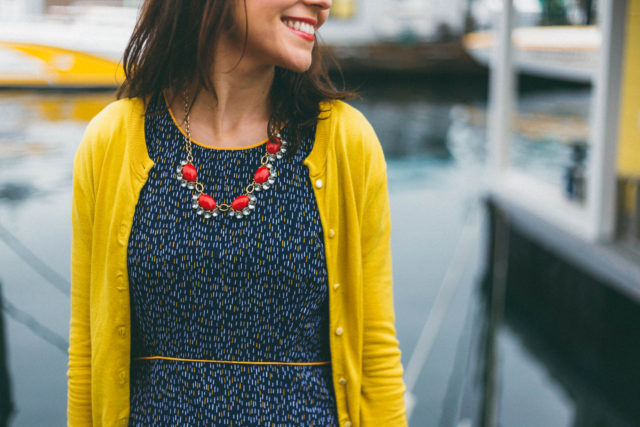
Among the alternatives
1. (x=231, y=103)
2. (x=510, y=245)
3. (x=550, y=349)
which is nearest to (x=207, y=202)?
(x=231, y=103)

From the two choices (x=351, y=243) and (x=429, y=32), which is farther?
(x=429, y=32)

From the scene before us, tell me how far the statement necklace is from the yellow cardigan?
4cm

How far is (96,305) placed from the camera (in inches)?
36.4

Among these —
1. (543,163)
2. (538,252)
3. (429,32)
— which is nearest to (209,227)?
(538,252)

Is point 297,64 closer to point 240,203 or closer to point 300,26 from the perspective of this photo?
point 300,26

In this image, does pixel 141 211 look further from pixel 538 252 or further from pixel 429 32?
pixel 429 32

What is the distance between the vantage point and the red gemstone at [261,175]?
91 centimetres

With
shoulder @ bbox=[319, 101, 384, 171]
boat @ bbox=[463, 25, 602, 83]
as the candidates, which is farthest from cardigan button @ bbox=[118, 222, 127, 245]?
boat @ bbox=[463, 25, 602, 83]

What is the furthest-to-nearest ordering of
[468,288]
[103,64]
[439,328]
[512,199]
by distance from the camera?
[103,64]
[512,199]
[468,288]
[439,328]

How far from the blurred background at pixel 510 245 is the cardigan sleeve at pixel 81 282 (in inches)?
9.4

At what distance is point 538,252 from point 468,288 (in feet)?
2.50

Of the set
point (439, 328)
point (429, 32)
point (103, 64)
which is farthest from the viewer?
point (429, 32)

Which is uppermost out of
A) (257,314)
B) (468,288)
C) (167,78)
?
(167,78)

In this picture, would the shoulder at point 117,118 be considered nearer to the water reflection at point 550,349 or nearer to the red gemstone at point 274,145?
the red gemstone at point 274,145
